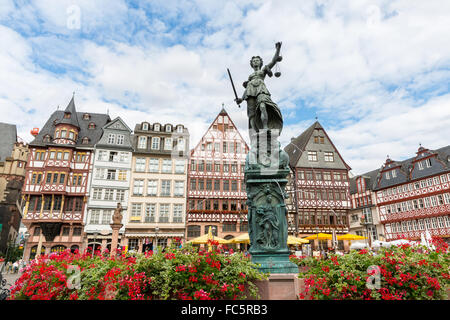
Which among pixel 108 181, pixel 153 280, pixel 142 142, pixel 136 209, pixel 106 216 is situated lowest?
pixel 153 280

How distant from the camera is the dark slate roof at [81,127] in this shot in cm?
3336

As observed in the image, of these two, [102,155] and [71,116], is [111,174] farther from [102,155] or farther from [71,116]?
[71,116]

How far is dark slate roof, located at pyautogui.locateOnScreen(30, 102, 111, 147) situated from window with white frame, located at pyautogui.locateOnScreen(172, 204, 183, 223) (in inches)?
478

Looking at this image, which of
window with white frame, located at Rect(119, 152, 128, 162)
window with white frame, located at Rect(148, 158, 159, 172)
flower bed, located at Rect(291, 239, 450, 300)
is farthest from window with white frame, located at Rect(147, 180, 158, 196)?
flower bed, located at Rect(291, 239, 450, 300)

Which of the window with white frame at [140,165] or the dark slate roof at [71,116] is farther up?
the dark slate roof at [71,116]

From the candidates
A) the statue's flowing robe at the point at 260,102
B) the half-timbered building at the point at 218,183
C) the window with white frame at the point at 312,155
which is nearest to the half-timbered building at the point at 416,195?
the window with white frame at the point at 312,155

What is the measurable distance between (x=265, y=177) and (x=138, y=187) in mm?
29288

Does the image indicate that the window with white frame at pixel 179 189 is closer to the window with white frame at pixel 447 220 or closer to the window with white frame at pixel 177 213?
the window with white frame at pixel 177 213

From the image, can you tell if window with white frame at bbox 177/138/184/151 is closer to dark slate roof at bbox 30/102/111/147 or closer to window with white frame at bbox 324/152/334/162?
dark slate roof at bbox 30/102/111/147

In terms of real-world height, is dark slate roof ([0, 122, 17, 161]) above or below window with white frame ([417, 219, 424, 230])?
above

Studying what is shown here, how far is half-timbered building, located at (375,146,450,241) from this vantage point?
34250 mm

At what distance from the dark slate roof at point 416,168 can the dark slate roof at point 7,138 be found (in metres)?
58.3

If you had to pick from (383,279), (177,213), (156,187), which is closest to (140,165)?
(156,187)

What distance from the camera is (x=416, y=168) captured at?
127 ft
